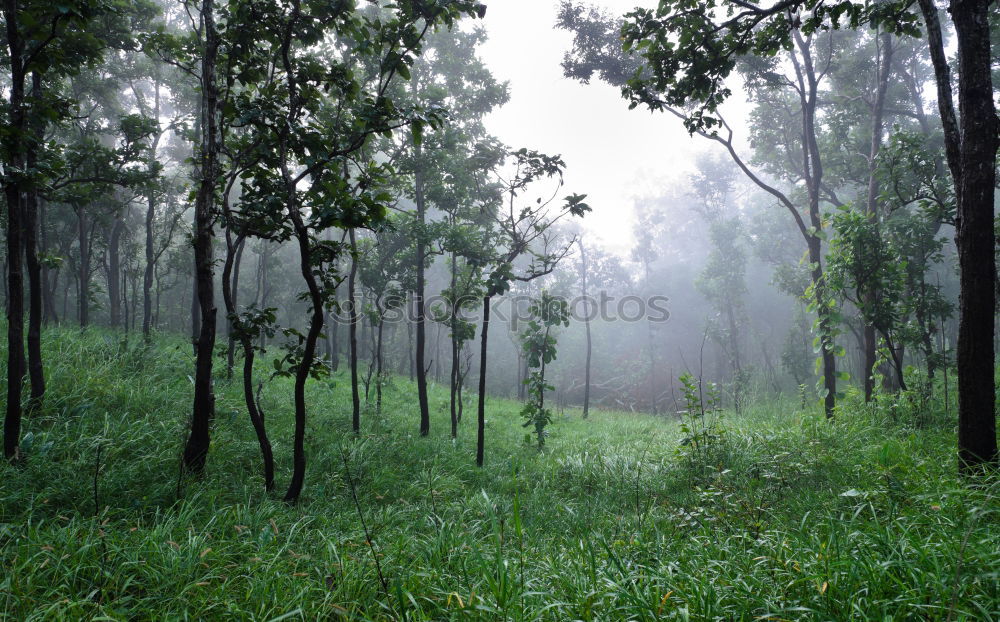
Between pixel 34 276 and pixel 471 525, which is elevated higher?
pixel 34 276

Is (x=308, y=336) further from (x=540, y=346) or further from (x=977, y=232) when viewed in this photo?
(x=540, y=346)

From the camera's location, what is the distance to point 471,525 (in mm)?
4008

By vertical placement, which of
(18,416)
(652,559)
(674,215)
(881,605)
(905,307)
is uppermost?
(674,215)

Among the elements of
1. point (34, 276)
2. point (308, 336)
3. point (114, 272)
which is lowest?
point (308, 336)

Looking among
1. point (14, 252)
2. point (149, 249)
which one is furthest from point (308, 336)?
point (149, 249)

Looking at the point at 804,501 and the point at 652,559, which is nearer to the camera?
the point at 652,559

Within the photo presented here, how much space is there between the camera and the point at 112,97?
1380 cm

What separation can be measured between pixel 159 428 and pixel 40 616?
141 inches

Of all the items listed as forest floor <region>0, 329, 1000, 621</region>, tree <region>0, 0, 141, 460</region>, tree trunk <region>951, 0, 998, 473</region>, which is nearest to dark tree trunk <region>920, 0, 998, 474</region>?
tree trunk <region>951, 0, 998, 473</region>

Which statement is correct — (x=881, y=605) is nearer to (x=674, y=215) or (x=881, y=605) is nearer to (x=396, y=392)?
(x=396, y=392)

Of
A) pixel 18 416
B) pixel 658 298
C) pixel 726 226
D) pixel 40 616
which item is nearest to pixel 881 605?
pixel 40 616

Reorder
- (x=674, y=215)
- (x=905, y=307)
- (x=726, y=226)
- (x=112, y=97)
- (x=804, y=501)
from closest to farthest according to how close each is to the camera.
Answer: (x=804, y=501), (x=905, y=307), (x=112, y=97), (x=726, y=226), (x=674, y=215)

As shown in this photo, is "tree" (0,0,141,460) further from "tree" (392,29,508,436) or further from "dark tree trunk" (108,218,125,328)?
"dark tree trunk" (108,218,125,328)

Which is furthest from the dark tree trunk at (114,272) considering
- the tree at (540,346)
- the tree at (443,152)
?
the tree at (540,346)
